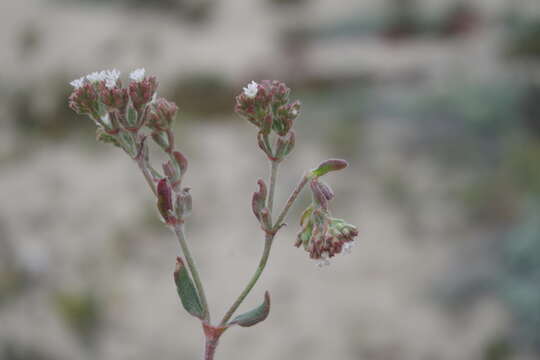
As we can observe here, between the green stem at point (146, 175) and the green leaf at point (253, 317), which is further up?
the green stem at point (146, 175)

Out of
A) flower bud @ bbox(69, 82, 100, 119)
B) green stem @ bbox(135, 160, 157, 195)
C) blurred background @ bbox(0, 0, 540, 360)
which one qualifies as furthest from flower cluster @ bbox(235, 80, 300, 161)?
blurred background @ bbox(0, 0, 540, 360)

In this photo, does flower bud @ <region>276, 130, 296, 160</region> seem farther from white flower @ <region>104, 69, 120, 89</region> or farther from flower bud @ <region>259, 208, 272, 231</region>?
white flower @ <region>104, 69, 120, 89</region>

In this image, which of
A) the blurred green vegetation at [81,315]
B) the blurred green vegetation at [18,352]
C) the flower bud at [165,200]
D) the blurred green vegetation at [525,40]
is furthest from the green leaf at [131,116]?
the blurred green vegetation at [525,40]

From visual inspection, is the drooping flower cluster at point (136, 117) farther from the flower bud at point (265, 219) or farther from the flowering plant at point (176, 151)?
the flower bud at point (265, 219)

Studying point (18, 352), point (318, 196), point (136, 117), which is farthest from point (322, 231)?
point (18, 352)

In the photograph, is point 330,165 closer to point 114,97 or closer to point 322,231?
point 322,231

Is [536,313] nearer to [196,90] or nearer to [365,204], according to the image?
[365,204]
